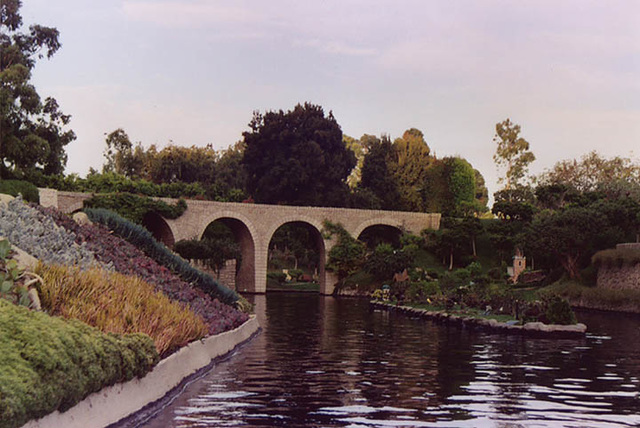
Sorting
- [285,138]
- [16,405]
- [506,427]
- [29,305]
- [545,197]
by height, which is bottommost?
[506,427]

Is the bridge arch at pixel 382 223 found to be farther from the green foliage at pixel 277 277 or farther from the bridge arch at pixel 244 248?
the green foliage at pixel 277 277

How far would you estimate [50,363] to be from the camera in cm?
802

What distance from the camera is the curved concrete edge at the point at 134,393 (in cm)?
857

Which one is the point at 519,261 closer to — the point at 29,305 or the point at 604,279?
the point at 604,279

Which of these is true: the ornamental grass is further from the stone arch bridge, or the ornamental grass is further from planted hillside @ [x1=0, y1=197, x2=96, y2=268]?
the stone arch bridge

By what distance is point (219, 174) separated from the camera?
81.5 meters

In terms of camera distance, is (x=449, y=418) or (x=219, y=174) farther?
(x=219, y=174)

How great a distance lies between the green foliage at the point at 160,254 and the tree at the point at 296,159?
139ft

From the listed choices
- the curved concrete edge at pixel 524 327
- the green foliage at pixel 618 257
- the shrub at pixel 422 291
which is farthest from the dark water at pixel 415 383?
the green foliage at pixel 618 257

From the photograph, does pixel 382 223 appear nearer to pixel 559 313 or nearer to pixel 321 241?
pixel 321 241

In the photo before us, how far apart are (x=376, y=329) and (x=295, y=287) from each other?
40855mm

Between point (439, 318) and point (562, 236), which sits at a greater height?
point (562, 236)

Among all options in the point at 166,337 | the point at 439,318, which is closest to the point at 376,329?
the point at 439,318

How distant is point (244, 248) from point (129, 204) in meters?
10.5
